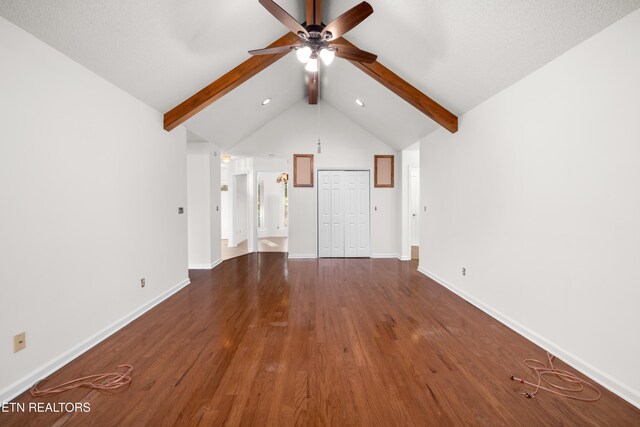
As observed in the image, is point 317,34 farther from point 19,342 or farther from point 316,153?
point 316,153

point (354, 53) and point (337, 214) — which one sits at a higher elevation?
point (354, 53)

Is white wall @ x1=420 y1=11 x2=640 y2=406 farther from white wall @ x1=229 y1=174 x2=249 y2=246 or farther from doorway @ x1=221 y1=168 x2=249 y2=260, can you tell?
white wall @ x1=229 y1=174 x2=249 y2=246

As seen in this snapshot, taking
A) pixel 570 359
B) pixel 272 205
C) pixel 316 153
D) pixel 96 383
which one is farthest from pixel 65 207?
pixel 272 205

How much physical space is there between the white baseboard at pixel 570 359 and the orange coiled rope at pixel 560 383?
91 millimetres

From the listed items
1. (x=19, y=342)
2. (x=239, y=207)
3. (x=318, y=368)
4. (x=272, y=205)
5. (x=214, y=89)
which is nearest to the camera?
(x=19, y=342)

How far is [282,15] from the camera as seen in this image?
243cm

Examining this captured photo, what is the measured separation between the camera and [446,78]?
3.35 metres

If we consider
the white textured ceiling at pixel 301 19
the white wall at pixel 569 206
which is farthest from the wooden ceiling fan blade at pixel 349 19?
the white wall at pixel 569 206

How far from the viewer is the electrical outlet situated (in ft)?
6.17

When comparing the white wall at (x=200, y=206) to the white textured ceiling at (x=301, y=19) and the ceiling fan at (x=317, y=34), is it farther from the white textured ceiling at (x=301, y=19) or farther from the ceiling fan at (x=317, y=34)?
the ceiling fan at (x=317, y=34)

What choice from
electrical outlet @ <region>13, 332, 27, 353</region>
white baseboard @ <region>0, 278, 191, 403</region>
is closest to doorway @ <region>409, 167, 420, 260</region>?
white baseboard @ <region>0, 278, 191, 403</region>

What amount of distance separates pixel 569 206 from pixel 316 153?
16.2 ft

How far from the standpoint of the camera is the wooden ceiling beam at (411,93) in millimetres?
3844

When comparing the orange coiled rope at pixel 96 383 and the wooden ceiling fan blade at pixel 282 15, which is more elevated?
the wooden ceiling fan blade at pixel 282 15
